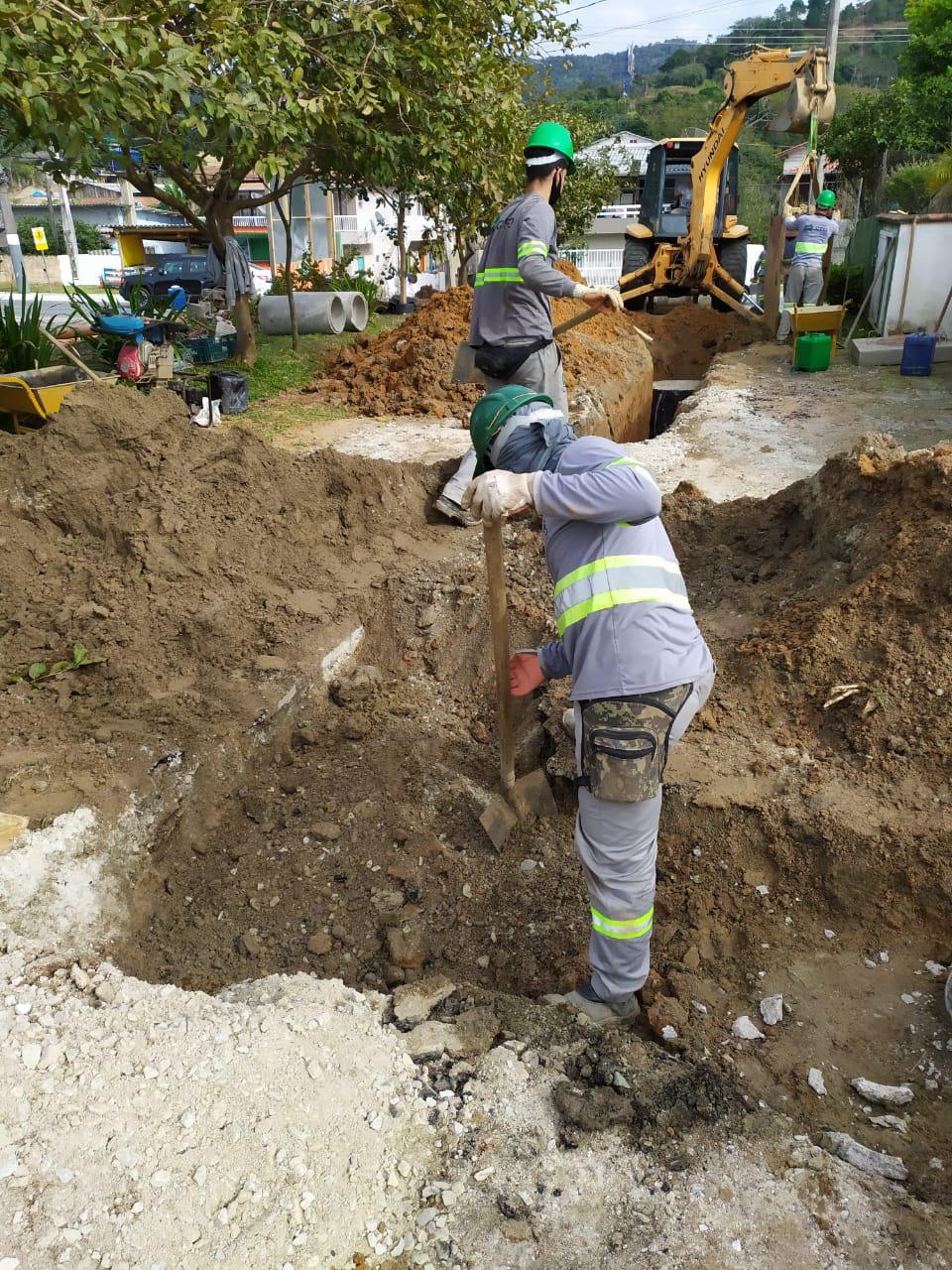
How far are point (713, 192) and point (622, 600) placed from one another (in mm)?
11602

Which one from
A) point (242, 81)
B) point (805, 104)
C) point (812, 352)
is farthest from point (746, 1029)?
point (805, 104)

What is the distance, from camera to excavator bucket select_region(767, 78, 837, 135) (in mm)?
11398

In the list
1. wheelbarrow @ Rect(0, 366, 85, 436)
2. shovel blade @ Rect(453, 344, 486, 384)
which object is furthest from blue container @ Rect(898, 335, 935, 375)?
wheelbarrow @ Rect(0, 366, 85, 436)

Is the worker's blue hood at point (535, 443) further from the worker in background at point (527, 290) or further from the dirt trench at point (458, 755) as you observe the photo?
the worker in background at point (527, 290)

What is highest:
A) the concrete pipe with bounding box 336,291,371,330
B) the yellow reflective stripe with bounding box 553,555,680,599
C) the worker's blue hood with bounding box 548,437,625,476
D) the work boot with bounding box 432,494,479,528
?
the worker's blue hood with bounding box 548,437,625,476

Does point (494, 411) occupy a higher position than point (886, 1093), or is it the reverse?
point (494, 411)

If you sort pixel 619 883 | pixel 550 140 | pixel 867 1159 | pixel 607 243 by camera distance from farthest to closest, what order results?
pixel 607 243
pixel 550 140
pixel 619 883
pixel 867 1159

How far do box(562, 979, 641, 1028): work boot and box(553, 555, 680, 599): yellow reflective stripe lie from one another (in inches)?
51.7

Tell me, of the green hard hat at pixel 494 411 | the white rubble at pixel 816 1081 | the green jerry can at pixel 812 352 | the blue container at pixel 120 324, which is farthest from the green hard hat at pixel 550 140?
the green jerry can at pixel 812 352

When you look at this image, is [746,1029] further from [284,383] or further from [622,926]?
[284,383]

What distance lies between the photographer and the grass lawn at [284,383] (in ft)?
29.0

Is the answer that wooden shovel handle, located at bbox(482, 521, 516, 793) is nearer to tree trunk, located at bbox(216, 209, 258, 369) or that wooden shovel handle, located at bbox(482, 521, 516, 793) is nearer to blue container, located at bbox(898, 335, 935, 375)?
tree trunk, located at bbox(216, 209, 258, 369)

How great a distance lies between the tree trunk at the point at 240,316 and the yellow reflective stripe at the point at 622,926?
31.8 feet

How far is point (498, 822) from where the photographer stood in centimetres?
364
